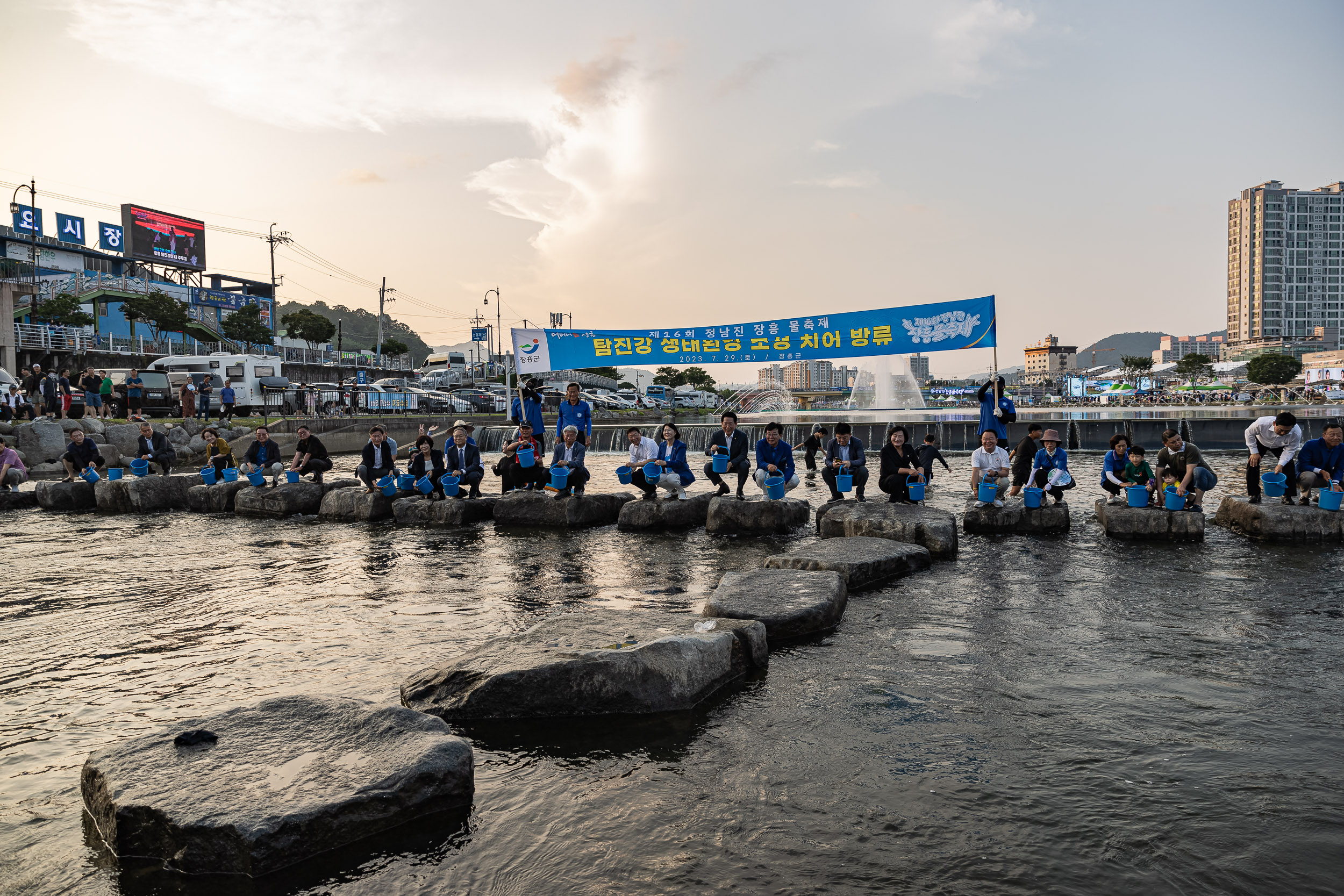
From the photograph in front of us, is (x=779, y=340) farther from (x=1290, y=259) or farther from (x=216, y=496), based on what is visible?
(x=1290, y=259)

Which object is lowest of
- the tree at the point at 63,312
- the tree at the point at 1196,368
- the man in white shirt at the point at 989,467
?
the man in white shirt at the point at 989,467

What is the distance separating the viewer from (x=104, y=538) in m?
11.5

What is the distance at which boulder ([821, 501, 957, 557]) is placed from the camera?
903 centimetres

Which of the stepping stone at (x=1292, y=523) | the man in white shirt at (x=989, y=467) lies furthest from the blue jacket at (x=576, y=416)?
the stepping stone at (x=1292, y=523)

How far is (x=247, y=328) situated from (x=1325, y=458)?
60789 millimetres

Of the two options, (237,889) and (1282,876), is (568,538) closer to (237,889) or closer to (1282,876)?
(237,889)

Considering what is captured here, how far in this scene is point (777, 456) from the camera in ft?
37.8

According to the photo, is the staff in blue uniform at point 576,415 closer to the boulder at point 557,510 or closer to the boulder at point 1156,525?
the boulder at point 557,510

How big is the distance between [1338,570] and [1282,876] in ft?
21.4

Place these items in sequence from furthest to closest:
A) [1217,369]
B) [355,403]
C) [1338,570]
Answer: [1217,369], [355,403], [1338,570]

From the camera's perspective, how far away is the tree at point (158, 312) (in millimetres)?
47438

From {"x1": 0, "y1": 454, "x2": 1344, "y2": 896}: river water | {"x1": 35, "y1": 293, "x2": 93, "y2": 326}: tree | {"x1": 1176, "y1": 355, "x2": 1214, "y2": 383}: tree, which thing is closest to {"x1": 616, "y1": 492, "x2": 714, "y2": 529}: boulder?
{"x1": 0, "y1": 454, "x2": 1344, "y2": 896}: river water

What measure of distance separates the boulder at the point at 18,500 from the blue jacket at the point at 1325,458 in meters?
21.1

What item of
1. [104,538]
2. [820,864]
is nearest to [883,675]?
[820,864]
